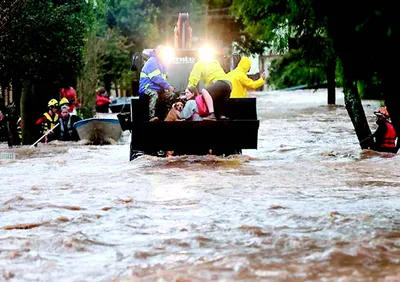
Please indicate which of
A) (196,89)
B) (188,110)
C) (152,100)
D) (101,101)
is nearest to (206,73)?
(196,89)

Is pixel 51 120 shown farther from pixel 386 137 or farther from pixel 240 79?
pixel 386 137

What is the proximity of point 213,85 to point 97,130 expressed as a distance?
9.63 meters

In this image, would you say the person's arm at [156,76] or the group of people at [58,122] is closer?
the person's arm at [156,76]

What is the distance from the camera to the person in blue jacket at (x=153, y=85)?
15.4 metres

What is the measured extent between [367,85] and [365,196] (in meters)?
3.04

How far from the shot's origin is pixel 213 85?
15.2 metres

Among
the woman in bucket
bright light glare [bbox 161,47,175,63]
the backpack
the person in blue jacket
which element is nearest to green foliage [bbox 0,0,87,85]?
bright light glare [bbox 161,47,175,63]

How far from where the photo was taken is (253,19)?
1989 centimetres

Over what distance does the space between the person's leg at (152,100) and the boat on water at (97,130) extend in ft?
29.3

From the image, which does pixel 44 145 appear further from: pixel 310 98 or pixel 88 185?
pixel 310 98

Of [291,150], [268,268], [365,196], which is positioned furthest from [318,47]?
[291,150]

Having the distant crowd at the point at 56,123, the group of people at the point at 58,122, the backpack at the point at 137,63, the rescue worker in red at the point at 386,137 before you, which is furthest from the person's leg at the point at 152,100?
the group of people at the point at 58,122

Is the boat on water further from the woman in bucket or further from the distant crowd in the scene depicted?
the woman in bucket

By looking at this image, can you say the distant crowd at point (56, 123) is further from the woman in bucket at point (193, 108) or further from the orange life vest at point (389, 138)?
the orange life vest at point (389, 138)
